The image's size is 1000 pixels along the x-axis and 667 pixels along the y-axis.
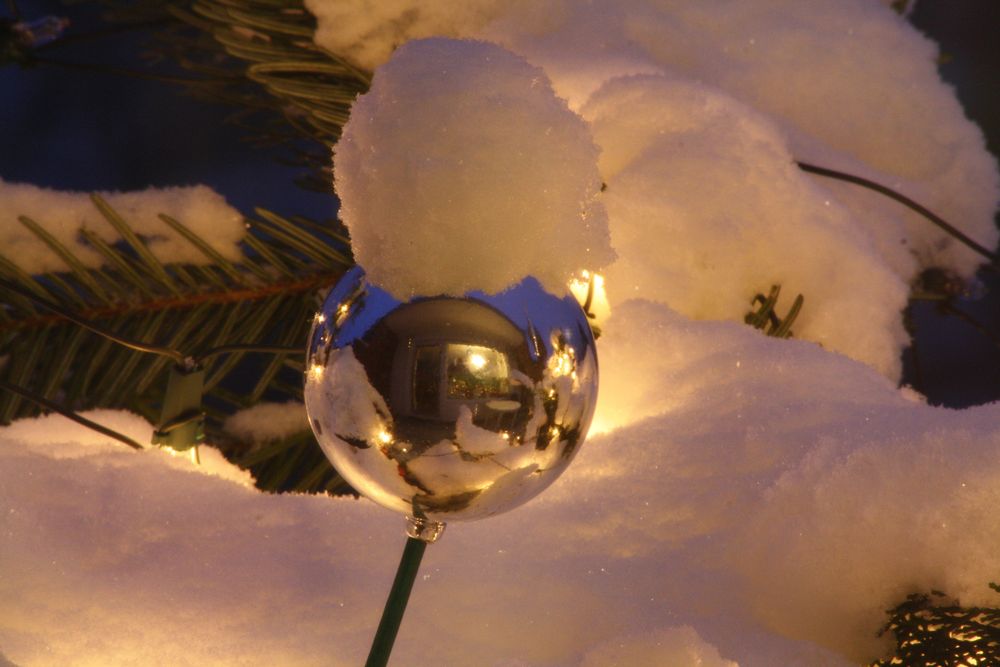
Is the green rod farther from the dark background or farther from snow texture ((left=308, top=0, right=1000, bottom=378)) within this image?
the dark background

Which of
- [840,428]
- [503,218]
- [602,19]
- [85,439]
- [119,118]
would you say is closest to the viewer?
[503,218]

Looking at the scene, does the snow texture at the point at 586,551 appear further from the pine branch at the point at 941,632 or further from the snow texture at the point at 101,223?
the snow texture at the point at 101,223

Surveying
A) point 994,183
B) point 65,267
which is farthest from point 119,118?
point 994,183

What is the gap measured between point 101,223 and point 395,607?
0.42 metres

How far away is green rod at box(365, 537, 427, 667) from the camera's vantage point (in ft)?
0.95

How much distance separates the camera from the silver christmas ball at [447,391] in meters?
0.26

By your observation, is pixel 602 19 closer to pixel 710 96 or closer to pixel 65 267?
pixel 710 96

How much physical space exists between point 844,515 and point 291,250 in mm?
424

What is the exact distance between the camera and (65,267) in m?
0.59

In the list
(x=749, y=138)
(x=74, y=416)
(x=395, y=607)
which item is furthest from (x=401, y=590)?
(x=749, y=138)

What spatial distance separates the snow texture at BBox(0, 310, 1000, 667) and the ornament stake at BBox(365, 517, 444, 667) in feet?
0.16

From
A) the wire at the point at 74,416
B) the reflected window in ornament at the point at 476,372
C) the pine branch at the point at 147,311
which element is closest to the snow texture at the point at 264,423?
the pine branch at the point at 147,311

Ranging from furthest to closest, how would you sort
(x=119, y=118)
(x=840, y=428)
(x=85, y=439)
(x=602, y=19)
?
(x=119, y=118) → (x=602, y=19) → (x=85, y=439) → (x=840, y=428)

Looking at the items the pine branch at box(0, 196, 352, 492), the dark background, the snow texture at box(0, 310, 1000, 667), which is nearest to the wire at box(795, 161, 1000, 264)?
the snow texture at box(0, 310, 1000, 667)
